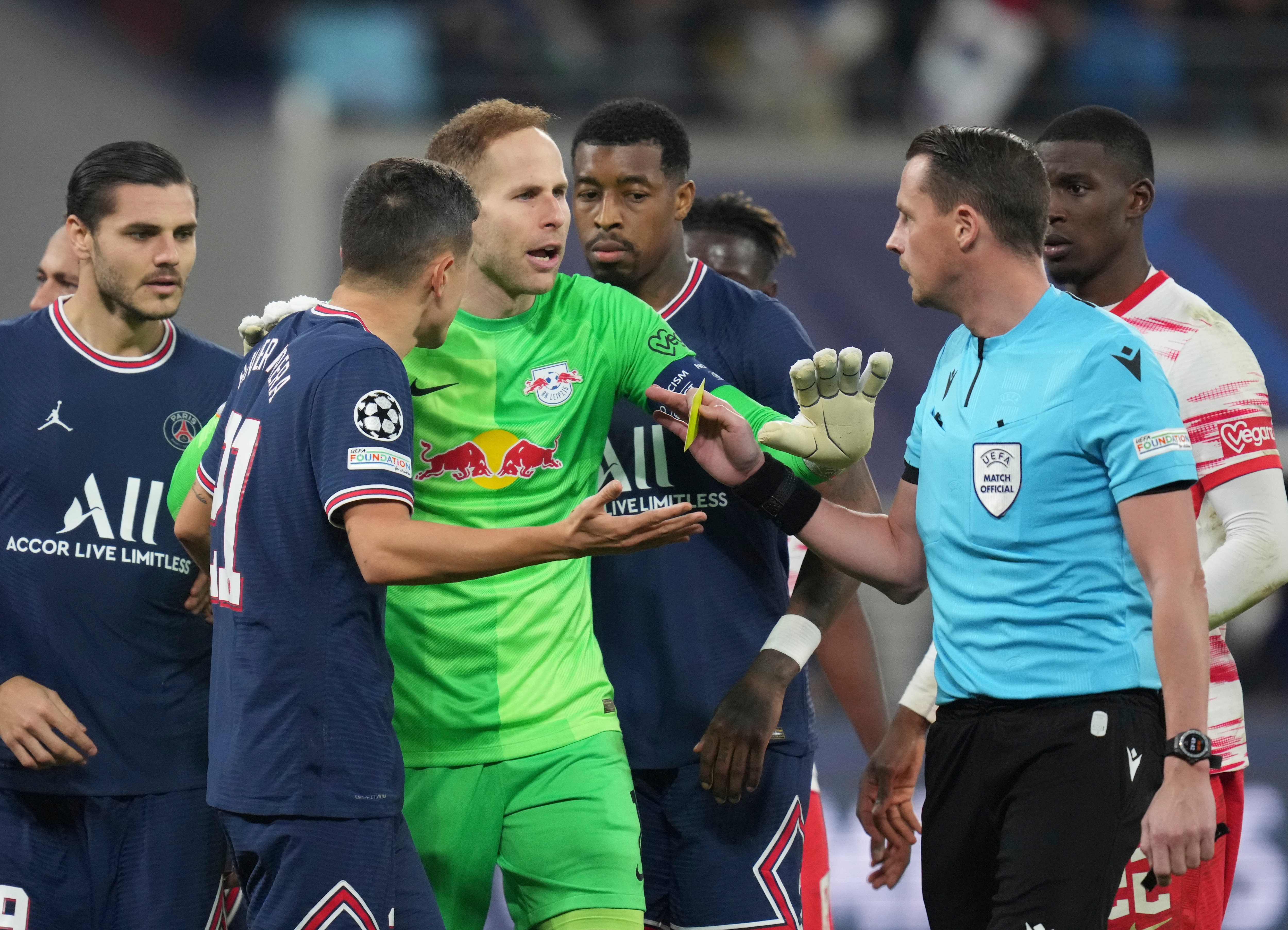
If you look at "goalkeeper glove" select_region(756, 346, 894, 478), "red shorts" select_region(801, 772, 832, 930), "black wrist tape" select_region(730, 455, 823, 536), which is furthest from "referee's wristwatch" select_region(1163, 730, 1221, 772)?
"red shorts" select_region(801, 772, 832, 930)

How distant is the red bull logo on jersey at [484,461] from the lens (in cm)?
417

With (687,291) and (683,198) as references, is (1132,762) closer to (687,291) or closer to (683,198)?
(687,291)

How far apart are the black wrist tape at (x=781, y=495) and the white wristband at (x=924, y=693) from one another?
67cm

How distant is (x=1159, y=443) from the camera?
3529 mm

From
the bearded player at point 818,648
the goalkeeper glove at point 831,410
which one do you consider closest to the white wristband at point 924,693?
the bearded player at point 818,648

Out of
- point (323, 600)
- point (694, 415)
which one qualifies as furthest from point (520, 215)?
point (323, 600)

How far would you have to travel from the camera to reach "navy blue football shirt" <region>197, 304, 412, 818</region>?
3533 mm

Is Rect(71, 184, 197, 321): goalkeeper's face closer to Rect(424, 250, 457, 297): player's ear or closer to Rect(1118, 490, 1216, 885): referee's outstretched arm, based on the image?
Rect(424, 250, 457, 297): player's ear

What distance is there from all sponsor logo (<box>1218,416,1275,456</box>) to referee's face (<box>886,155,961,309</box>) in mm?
887

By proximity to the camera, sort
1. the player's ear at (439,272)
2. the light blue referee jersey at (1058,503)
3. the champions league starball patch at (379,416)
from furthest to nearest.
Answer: the player's ear at (439,272), the light blue referee jersey at (1058,503), the champions league starball patch at (379,416)

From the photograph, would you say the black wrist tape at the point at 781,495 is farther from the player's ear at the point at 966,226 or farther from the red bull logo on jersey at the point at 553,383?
the player's ear at the point at 966,226

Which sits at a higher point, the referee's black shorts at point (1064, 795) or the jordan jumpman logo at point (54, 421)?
the jordan jumpman logo at point (54, 421)

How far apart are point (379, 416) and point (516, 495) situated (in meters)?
0.74

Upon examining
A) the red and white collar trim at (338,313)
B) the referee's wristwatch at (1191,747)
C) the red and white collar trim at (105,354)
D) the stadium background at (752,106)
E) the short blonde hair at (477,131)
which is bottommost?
the referee's wristwatch at (1191,747)
